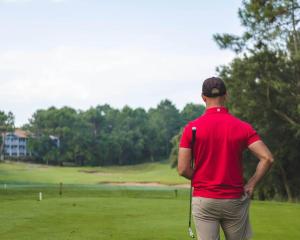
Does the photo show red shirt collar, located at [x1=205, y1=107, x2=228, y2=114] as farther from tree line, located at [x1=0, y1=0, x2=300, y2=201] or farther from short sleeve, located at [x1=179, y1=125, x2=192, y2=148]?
tree line, located at [x1=0, y1=0, x2=300, y2=201]

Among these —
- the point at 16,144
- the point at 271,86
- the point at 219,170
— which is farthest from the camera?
the point at 16,144

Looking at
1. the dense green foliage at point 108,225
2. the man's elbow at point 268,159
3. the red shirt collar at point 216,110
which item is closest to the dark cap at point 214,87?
the red shirt collar at point 216,110

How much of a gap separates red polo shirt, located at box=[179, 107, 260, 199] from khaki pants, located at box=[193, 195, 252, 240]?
62mm

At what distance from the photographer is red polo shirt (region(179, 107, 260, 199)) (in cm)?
492

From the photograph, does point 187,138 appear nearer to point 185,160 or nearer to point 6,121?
point 185,160

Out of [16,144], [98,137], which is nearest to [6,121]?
[98,137]

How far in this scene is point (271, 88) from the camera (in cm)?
3944

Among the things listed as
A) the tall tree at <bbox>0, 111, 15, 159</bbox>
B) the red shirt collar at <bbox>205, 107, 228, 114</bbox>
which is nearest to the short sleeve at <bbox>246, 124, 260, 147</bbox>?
the red shirt collar at <bbox>205, 107, 228, 114</bbox>

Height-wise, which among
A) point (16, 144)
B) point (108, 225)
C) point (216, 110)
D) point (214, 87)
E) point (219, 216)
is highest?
point (16, 144)

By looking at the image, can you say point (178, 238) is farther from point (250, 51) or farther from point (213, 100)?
point (250, 51)

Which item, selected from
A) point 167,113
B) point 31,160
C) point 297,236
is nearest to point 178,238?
point 297,236

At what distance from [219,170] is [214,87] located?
0.78 meters

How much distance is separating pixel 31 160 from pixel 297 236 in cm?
12180

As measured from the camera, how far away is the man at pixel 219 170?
4918 mm
